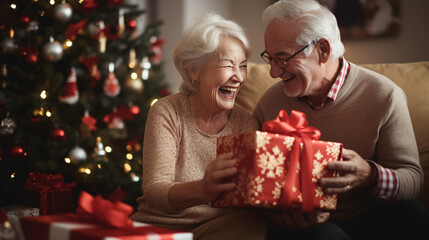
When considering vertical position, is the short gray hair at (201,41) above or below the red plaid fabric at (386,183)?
above

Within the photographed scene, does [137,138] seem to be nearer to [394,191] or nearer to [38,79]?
[38,79]

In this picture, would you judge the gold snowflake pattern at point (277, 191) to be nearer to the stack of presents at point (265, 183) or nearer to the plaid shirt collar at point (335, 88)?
the stack of presents at point (265, 183)

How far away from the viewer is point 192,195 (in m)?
1.37

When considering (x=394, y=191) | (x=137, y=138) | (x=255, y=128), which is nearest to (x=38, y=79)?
(x=137, y=138)

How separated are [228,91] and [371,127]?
531 mm

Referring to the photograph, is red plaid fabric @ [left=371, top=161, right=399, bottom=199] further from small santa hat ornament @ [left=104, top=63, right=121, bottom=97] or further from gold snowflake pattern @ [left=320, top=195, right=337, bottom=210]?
small santa hat ornament @ [left=104, top=63, right=121, bottom=97]

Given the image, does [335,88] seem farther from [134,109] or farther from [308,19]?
[134,109]

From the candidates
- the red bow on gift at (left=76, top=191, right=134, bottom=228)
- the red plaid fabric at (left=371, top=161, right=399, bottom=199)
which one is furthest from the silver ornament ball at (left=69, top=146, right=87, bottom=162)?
the red plaid fabric at (left=371, top=161, right=399, bottom=199)

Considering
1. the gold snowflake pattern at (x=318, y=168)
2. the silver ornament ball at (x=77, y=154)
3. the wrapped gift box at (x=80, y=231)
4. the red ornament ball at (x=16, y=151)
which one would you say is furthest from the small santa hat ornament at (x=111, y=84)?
the gold snowflake pattern at (x=318, y=168)

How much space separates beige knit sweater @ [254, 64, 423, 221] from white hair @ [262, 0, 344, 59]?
0.16 m

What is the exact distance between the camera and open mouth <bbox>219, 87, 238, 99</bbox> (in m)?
1.62

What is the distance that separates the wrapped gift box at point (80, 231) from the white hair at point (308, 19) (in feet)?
2.78

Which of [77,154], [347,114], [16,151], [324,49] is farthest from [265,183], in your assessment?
[16,151]

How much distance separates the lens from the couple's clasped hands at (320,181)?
127 cm
